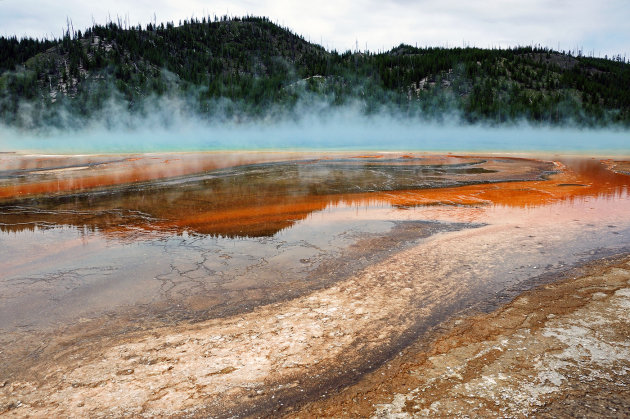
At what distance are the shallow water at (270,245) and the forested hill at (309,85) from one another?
6200 centimetres

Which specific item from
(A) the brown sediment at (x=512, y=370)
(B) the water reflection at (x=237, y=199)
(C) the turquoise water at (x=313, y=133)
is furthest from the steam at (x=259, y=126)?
(A) the brown sediment at (x=512, y=370)

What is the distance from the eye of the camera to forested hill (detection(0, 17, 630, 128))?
6706cm

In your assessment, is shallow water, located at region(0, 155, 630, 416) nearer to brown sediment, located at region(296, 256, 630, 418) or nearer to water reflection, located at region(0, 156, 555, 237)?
water reflection, located at region(0, 156, 555, 237)

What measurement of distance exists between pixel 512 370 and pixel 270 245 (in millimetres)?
4232

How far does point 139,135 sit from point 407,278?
6805 cm

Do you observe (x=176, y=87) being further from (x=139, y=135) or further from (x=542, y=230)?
(x=542, y=230)

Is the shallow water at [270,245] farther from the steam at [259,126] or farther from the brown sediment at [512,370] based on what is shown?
the steam at [259,126]

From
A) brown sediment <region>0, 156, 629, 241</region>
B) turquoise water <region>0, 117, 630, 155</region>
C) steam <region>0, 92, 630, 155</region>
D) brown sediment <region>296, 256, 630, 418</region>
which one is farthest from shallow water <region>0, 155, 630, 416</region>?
steam <region>0, 92, 630, 155</region>

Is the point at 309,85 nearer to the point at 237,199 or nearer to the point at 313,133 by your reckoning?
the point at 313,133

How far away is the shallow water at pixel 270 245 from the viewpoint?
4504 millimetres

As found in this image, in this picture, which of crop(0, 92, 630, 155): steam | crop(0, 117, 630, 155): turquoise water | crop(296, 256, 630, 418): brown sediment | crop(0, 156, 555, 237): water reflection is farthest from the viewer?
crop(0, 92, 630, 155): steam

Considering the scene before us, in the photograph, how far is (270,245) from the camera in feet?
22.0

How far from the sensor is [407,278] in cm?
512

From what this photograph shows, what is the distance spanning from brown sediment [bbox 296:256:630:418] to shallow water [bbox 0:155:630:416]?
0.35 metres
